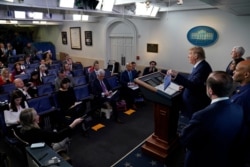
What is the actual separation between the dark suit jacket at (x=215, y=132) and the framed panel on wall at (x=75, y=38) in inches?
342

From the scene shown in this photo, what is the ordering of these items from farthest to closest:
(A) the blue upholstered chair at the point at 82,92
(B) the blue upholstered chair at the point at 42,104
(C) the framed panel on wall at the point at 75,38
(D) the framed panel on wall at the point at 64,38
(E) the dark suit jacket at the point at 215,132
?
(D) the framed panel on wall at the point at 64,38
(C) the framed panel on wall at the point at 75,38
(A) the blue upholstered chair at the point at 82,92
(B) the blue upholstered chair at the point at 42,104
(E) the dark suit jacket at the point at 215,132

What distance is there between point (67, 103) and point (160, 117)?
196 centimetres

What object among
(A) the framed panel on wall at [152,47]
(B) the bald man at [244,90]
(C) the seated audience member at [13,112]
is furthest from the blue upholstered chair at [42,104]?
(A) the framed panel on wall at [152,47]

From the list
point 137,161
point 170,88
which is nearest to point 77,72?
point 137,161

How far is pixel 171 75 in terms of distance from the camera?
7.89 feet

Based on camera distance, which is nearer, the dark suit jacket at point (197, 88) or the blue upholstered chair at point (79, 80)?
the dark suit jacket at point (197, 88)

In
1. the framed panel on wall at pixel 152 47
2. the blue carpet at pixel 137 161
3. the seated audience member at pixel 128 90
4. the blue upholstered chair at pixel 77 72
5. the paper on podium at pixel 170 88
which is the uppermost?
the framed panel on wall at pixel 152 47

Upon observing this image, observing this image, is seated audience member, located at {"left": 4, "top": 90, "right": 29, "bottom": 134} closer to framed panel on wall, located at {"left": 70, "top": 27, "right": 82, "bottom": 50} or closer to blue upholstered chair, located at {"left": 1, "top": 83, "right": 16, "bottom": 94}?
blue upholstered chair, located at {"left": 1, "top": 83, "right": 16, "bottom": 94}

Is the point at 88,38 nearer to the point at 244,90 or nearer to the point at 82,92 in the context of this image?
the point at 82,92

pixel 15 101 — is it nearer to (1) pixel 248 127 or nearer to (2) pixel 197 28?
(1) pixel 248 127

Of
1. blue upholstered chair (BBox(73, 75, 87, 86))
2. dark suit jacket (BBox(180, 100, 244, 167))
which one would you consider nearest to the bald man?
dark suit jacket (BBox(180, 100, 244, 167))

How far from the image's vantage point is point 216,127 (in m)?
1.40

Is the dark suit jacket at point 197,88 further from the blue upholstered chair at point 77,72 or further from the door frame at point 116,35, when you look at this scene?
the door frame at point 116,35

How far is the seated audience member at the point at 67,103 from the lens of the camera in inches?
145
